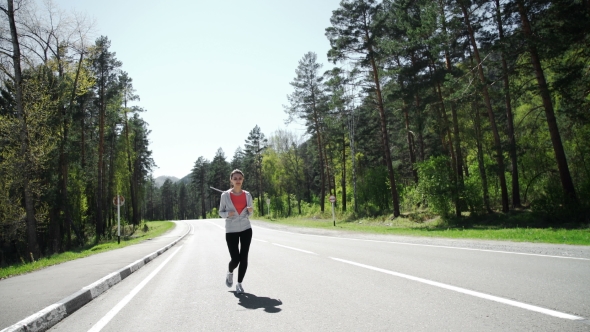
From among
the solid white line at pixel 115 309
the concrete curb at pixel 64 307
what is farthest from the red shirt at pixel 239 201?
the concrete curb at pixel 64 307

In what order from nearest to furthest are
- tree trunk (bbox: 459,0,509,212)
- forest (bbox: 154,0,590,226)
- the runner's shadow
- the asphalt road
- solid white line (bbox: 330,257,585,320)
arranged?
solid white line (bbox: 330,257,585,320) → the asphalt road → the runner's shadow → forest (bbox: 154,0,590,226) → tree trunk (bbox: 459,0,509,212)

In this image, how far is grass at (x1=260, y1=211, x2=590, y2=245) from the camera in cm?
1150

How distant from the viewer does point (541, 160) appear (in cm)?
2189

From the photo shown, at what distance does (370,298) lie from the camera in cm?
479

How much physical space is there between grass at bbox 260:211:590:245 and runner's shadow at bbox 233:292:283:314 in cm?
958

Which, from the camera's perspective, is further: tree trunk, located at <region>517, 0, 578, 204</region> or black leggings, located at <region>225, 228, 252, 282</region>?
tree trunk, located at <region>517, 0, 578, 204</region>

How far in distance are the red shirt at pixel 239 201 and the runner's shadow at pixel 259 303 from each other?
143 centimetres

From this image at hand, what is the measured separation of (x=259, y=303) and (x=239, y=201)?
1849mm

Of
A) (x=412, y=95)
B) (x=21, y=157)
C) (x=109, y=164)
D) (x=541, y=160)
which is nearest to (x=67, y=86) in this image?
(x=21, y=157)

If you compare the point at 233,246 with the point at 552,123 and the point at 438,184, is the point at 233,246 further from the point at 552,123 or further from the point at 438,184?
the point at 438,184

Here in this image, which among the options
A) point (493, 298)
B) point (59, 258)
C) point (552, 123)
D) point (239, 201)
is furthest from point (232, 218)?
point (552, 123)

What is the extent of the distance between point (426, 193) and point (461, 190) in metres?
1.95

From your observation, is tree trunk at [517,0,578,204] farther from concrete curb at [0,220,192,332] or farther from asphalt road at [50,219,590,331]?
concrete curb at [0,220,192,332]

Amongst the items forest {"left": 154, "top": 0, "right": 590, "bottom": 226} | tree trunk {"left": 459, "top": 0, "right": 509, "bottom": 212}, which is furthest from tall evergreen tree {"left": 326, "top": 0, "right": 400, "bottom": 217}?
tree trunk {"left": 459, "top": 0, "right": 509, "bottom": 212}
